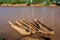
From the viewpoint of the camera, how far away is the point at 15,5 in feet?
21.0

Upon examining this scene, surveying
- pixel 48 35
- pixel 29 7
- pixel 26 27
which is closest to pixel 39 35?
pixel 48 35

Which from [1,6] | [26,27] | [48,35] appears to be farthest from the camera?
[1,6]

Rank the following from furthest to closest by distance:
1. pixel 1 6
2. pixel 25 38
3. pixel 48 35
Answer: pixel 1 6 → pixel 48 35 → pixel 25 38

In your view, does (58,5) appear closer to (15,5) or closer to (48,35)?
(15,5)

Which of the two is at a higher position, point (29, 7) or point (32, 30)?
point (32, 30)

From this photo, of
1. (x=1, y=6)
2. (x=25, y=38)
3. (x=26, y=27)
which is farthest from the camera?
(x=1, y=6)

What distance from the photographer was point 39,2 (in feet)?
20.6

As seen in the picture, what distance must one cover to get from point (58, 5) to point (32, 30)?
4.51m

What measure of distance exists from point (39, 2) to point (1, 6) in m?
1.17

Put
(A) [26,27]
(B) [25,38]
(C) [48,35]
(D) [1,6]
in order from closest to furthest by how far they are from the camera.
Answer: (B) [25,38], (C) [48,35], (A) [26,27], (D) [1,6]

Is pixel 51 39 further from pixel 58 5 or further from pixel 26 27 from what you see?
pixel 58 5

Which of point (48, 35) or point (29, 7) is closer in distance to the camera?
point (48, 35)

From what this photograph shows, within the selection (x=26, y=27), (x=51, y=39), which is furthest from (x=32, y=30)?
(x=51, y=39)

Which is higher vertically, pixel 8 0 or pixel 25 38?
pixel 25 38
